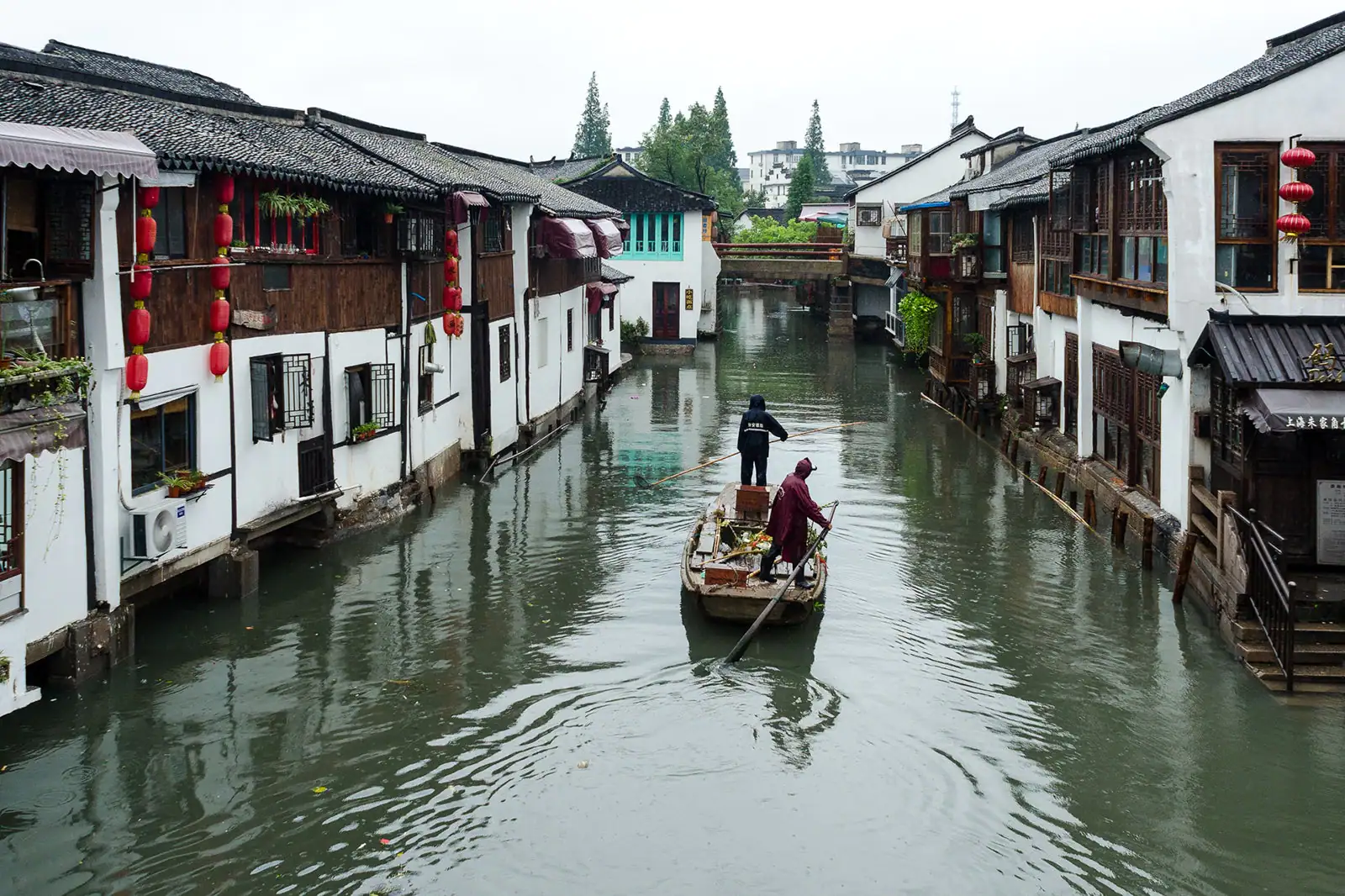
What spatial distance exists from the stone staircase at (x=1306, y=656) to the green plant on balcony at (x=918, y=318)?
29.5 m

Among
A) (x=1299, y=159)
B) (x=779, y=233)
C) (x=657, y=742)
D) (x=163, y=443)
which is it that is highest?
(x=779, y=233)

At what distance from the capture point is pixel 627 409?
38.4 m

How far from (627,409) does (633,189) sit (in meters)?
19.4

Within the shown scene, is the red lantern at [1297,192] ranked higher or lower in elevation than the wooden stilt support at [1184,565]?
higher

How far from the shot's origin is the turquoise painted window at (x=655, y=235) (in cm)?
5528

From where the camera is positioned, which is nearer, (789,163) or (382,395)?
(382,395)

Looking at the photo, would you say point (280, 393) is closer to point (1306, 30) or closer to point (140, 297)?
point (140, 297)

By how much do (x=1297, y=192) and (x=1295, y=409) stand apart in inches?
117

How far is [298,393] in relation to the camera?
19172 mm

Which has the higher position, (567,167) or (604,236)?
(567,167)

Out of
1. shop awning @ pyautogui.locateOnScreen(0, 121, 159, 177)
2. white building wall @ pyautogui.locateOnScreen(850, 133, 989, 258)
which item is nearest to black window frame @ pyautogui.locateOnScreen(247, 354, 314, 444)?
shop awning @ pyautogui.locateOnScreen(0, 121, 159, 177)

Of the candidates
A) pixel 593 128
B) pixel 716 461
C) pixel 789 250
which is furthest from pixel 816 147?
pixel 716 461

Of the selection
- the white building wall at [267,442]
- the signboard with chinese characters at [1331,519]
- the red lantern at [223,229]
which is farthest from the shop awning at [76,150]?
the signboard with chinese characters at [1331,519]

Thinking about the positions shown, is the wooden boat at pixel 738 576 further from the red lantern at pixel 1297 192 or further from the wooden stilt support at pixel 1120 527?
the red lantern at pixel 1297 192
